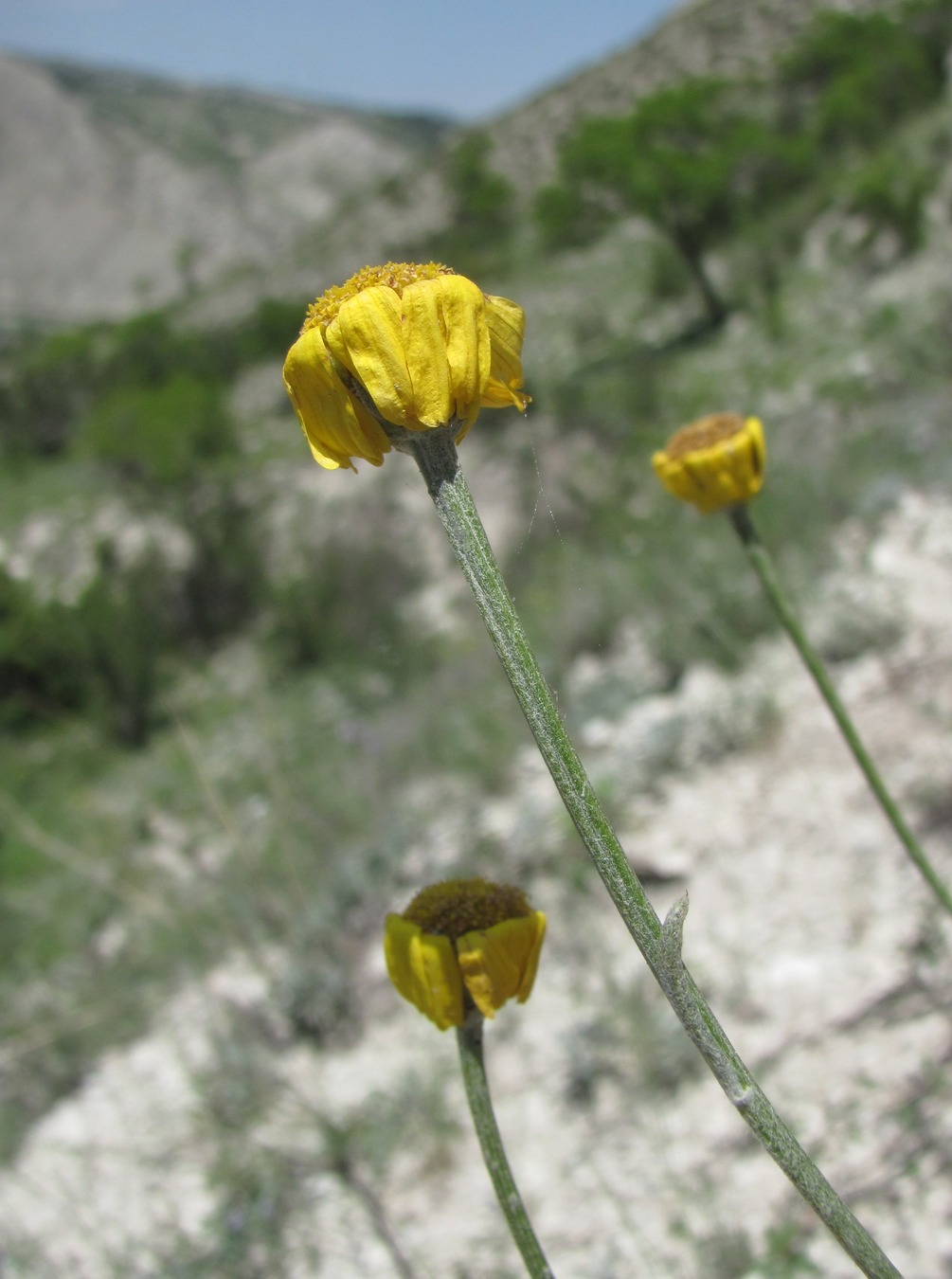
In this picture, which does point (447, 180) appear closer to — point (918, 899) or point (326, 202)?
point (918, 899)

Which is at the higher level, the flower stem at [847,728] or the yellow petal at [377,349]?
the yellow petal at [377,349]

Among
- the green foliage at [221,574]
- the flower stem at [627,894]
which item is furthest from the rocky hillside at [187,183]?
the flower stem at [627,894]

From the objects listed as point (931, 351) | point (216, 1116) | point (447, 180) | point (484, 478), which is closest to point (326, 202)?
point (447, 180)

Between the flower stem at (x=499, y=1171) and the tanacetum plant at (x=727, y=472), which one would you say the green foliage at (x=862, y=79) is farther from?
the flower stem at (x=499, y=1171)

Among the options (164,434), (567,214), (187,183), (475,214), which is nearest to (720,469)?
(567,214)

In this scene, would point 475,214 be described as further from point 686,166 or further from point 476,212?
point 686,166

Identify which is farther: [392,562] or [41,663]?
[41,663]
